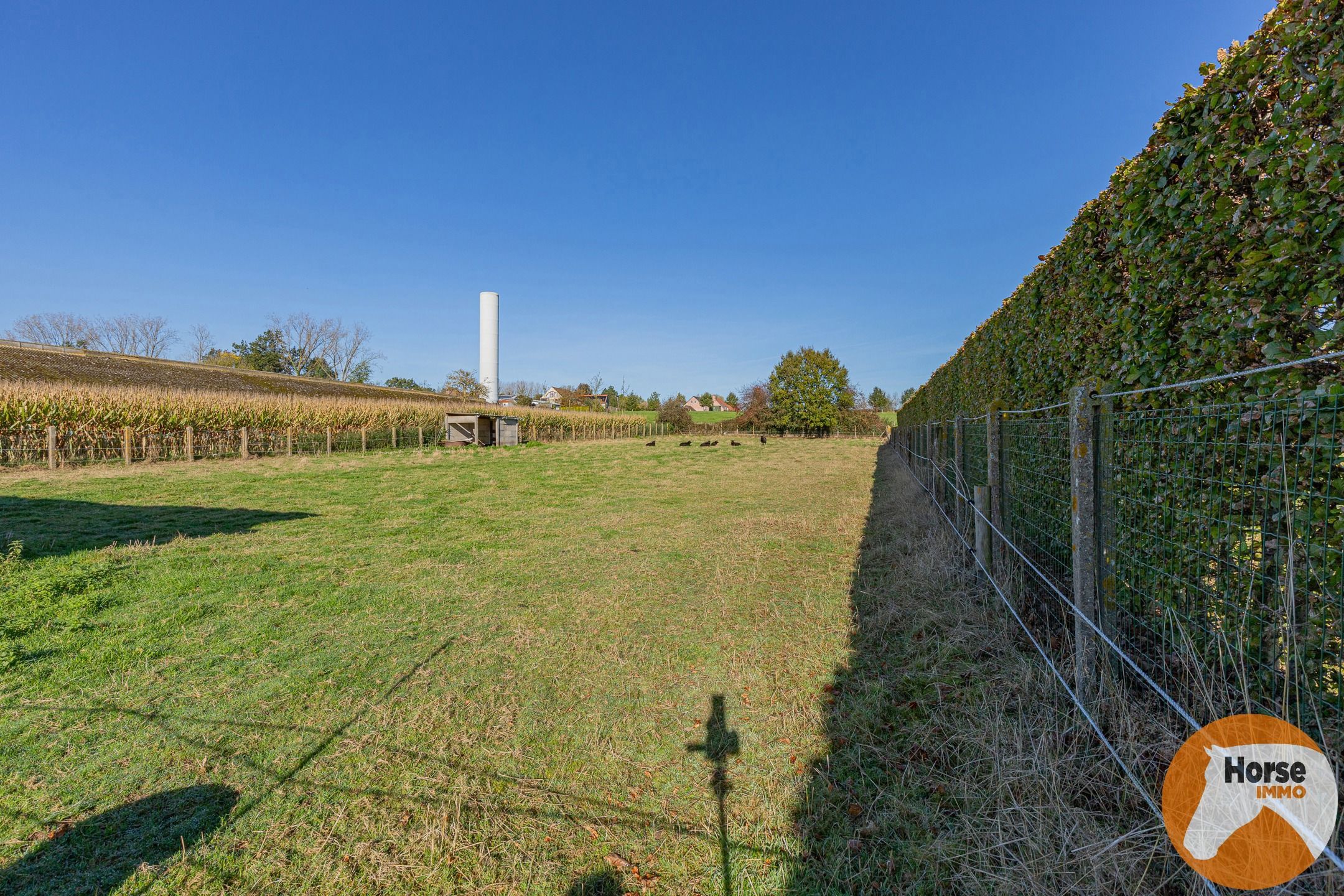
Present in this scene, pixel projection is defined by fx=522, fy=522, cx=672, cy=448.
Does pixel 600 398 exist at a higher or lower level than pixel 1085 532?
higher

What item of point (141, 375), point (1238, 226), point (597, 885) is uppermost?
point (141, 375)

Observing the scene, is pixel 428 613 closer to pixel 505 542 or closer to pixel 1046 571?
pixel 505 542

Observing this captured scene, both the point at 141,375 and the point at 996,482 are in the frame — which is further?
the point at 141,375

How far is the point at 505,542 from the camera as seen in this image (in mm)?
7270

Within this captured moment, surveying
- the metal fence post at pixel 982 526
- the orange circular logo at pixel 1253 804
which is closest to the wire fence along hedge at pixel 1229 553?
the orange circular logo at pixel 1253 804

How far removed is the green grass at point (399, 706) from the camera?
6.82ft

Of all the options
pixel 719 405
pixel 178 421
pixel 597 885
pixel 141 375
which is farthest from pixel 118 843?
pixel 719 405

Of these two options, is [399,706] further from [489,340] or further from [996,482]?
[489,340]

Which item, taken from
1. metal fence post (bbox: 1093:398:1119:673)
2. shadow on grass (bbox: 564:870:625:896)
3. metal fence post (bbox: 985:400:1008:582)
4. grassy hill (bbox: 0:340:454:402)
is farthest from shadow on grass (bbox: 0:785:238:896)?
grassy hill (bbox: 0:340:454:402)

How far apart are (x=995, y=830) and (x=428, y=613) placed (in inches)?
166

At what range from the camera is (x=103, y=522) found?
7340 mm

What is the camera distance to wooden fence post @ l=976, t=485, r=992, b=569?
15.4ft

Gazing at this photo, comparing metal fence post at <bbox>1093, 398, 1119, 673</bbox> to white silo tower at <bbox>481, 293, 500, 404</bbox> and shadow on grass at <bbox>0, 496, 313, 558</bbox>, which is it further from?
white silo tower at <bbox>481, 293, 500, 404</bbox>

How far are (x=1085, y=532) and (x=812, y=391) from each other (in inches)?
2306
